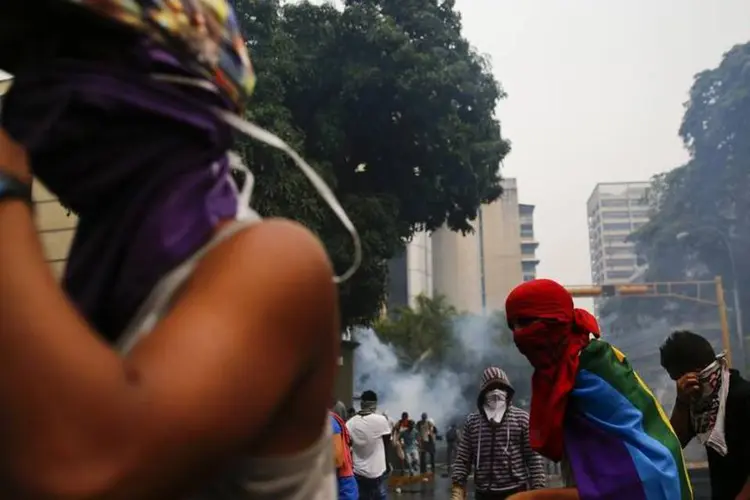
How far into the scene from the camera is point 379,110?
18484 millimetres

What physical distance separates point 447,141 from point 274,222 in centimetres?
1833

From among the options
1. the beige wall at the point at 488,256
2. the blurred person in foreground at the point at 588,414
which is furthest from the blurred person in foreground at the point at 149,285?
the beige wall at the point at 488,256

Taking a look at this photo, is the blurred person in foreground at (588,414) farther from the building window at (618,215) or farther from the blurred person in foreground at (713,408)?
the building window at (618,215)

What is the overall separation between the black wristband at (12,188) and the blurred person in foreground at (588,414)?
6.92 feet

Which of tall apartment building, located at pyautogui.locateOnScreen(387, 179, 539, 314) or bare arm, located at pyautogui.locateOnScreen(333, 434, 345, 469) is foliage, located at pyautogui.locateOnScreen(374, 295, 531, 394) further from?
bare arm, located at pyautogui.locateOnScreen(333, 434, 345, 469)

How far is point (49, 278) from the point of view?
2.16ft

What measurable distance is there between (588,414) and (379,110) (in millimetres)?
16191

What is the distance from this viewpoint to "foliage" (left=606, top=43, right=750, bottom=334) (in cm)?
4194

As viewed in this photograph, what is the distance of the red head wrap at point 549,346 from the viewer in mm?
2750

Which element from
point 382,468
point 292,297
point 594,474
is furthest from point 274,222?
point 382,468

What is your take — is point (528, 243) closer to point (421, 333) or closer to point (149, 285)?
point (421, 333)

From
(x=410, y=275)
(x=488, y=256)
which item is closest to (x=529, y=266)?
(x=488, y=256)

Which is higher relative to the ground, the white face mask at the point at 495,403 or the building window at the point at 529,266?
the building window at the point at 529,266

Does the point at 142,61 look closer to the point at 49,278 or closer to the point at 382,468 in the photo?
the point at 49,278
